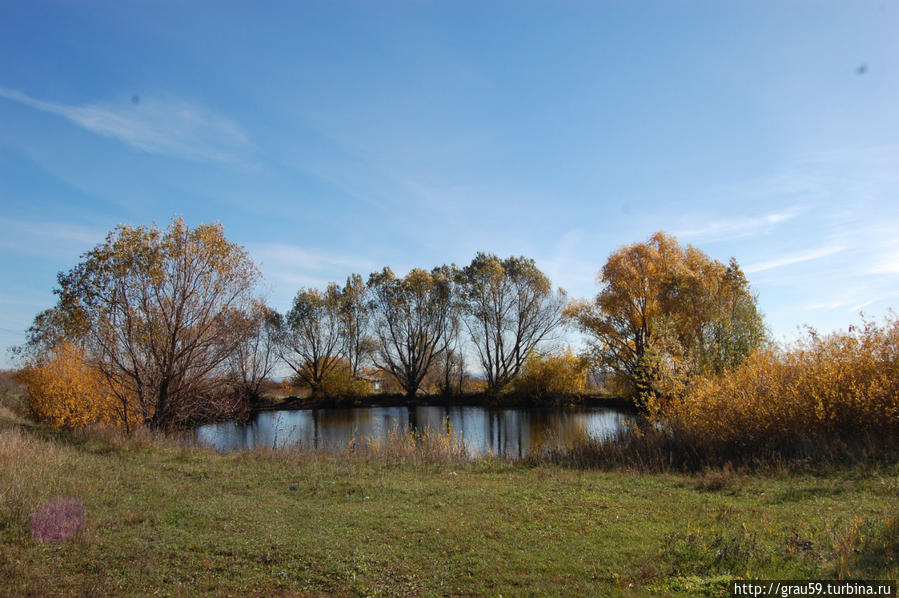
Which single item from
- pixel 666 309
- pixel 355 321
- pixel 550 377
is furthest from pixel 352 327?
pixel 666 309

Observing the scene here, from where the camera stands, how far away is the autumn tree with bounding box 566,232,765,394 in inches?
867

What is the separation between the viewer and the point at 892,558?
5.30 meters

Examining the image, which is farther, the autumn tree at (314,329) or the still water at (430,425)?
the autumn tree at (314,329)

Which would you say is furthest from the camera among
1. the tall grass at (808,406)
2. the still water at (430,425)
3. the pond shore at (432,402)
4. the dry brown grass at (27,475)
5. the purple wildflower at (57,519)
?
the pond shore at (432,402)

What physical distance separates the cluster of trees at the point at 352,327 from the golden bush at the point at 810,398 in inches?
120

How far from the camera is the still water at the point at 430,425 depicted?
2382cm

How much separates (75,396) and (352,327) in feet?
102

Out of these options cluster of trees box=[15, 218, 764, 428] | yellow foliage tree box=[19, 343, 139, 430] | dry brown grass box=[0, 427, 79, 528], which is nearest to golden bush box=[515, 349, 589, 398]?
cluster of trees box=[15, 218, 764, 428]

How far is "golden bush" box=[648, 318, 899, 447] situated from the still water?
6957 millimetres

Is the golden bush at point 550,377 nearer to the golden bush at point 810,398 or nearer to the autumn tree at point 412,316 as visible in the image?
the autumn tree at point 412,316

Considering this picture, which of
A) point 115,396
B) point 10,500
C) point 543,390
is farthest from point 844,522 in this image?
point 543,390

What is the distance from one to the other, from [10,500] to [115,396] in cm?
1378

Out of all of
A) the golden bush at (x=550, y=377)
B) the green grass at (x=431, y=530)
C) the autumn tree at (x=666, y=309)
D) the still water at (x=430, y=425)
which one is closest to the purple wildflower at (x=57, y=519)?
the green grass at (x=431, y=530)

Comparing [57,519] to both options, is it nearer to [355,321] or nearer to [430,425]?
[430,425]
